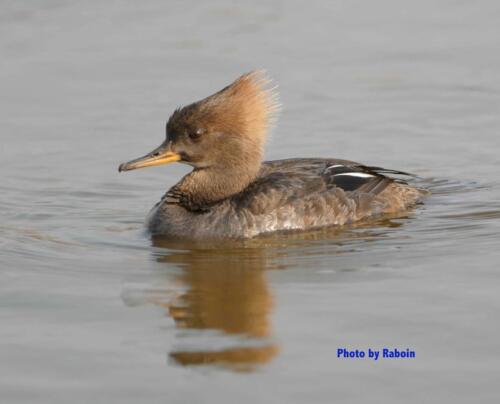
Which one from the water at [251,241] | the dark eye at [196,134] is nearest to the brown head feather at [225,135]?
the dark eye at [196,134]

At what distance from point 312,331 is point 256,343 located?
0.42 meters

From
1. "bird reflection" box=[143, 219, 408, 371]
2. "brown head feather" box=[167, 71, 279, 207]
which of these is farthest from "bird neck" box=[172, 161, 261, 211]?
"bird reflection" box=[143, 219, 408, 371]

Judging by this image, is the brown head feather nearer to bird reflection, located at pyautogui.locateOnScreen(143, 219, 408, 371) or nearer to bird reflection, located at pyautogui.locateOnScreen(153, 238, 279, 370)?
bird reflection, located at pyautogui.locateOnScreen(143, 219, 408, 371)

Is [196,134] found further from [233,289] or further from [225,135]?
[233,289]

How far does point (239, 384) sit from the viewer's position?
23.4 ft

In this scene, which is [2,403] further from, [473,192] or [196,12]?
[196,12]

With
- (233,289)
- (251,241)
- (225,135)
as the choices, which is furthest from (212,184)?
(233,289)

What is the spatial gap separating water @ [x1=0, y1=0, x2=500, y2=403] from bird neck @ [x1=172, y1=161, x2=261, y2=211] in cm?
58

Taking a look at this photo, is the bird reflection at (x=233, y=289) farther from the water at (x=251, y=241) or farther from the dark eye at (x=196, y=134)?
the dark eye at (x=196, y=134)

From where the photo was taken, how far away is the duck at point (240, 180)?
1151cm

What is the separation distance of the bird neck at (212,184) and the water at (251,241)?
585 mm

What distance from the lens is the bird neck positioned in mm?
11891

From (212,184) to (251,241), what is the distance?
95cm

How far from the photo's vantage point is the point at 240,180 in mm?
11906
